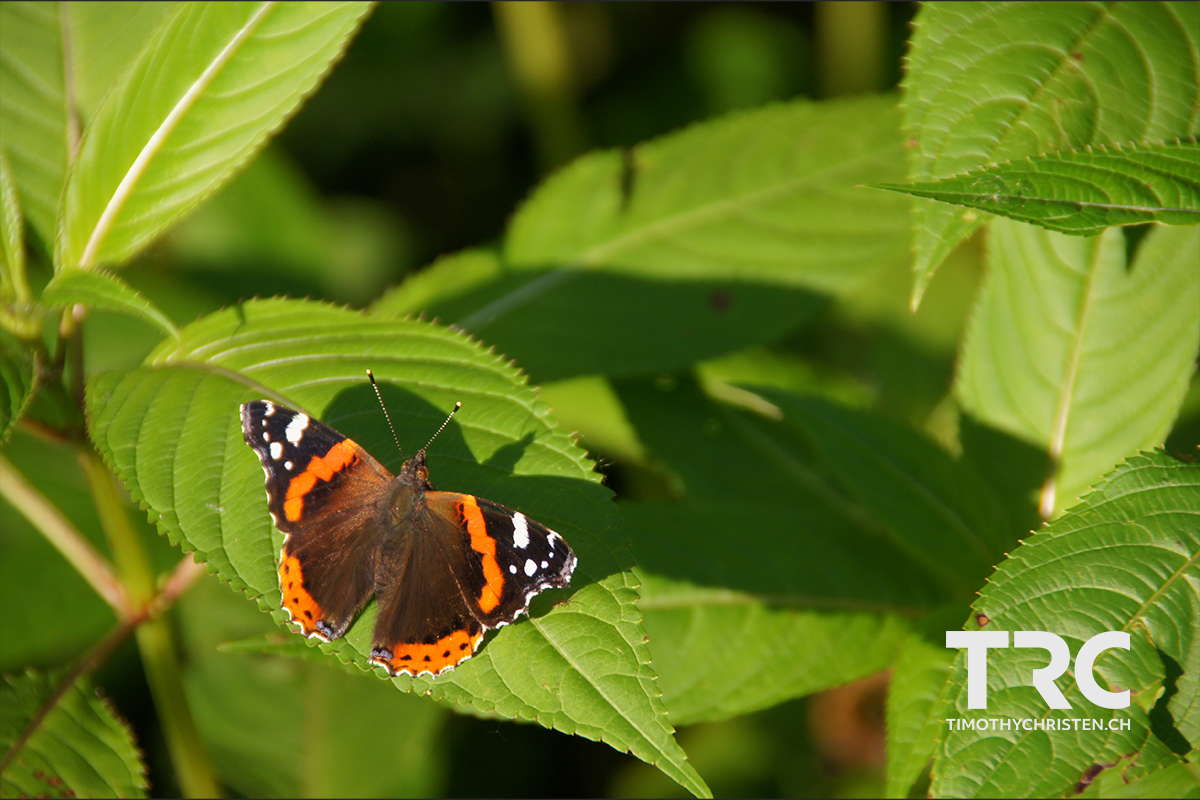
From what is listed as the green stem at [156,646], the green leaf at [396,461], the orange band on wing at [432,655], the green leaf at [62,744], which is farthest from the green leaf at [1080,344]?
the green leaf at [62,744]

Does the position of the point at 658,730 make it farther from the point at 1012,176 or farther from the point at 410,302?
the point at 410,302

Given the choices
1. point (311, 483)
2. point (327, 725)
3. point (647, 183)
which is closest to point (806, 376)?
point (647, 183)

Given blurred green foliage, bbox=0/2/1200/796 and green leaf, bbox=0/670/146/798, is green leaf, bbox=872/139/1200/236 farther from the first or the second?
green leaf, bbox=0/670/146/798

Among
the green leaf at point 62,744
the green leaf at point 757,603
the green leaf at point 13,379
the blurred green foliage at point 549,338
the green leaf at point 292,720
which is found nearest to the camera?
the green leaf at point 13,379

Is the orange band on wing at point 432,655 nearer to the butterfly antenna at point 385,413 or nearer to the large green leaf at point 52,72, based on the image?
the butterfly antenna at point 385,413

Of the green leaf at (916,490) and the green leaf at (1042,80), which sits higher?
the green leaf at (1042,80)

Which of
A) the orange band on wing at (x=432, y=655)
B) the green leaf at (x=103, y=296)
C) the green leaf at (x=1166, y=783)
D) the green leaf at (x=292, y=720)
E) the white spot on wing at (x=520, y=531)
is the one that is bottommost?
the green leaf at (x=292, y=720)
